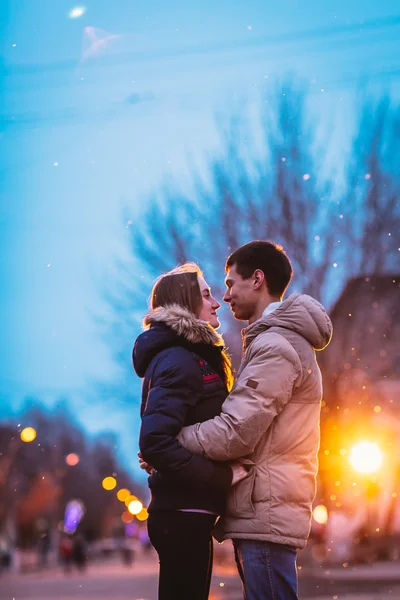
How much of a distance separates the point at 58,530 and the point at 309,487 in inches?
3565

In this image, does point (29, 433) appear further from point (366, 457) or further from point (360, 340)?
point (366, 457)

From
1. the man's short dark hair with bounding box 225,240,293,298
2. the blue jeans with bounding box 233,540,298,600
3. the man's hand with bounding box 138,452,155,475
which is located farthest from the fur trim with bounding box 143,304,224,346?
the blue jeans with bounding box 233,540,298,600

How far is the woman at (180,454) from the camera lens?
12.2 feet

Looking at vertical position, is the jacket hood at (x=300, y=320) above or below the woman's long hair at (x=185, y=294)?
below

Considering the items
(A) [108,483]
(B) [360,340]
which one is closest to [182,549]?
(B) [360,340]

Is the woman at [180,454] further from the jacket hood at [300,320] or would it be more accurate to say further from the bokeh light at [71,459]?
the bokeh light at [71,459]

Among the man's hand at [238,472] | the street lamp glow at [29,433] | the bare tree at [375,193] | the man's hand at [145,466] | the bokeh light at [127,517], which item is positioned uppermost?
the bare tree at [375,193]

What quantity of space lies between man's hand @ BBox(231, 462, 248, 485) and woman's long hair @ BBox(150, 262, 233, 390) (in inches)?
16.7

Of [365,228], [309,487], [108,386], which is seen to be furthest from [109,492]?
[309,487]

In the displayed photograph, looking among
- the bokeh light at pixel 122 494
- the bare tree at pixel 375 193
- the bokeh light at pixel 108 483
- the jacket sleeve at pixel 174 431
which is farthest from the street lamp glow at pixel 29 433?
the bokeh light at pixel 122 494

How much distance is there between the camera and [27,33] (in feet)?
45.9

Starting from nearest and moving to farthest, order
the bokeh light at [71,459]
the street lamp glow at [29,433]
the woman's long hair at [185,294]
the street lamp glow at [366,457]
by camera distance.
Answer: the woman's long hair at [185,294]
the street lamp glow at [366,457]
the street lamp glow at [29,433]
the bokeh light at [71,459]

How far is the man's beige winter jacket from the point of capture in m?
3.74

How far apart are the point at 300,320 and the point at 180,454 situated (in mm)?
771
